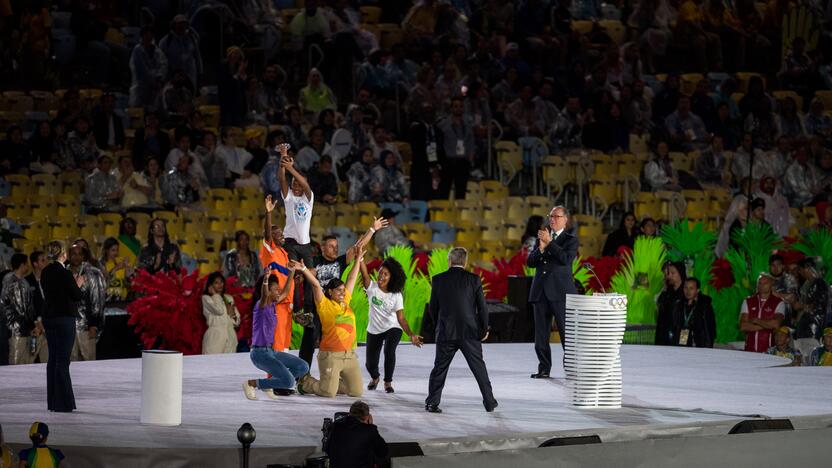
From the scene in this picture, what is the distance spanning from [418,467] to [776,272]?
847cm

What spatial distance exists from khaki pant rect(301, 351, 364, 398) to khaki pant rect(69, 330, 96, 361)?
3896 mm

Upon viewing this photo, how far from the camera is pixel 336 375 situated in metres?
12.7

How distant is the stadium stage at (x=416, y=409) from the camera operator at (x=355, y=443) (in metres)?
0.36

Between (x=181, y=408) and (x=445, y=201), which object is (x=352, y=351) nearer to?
(x=181, y=408)

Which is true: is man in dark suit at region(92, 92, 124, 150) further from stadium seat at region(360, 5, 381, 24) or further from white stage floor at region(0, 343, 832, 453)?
white stage floor at region(0, 343, 832, 453)

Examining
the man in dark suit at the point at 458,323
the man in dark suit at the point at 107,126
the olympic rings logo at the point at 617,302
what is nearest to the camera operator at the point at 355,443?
the man in dark suit at the point at 458,323

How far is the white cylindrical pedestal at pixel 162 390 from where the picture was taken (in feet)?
37.1

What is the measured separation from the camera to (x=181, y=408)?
1193 centimetres

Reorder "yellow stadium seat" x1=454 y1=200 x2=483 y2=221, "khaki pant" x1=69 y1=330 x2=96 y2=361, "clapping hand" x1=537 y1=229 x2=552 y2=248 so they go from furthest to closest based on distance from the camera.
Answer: "yellow stadium seat" x1=454 y1=200 x2=483 y2=221, "khaki pant" x1=69 y1=330 x2=96 y2=361, "clapping hand" x1=537 y1=229 x2=552 y2=248

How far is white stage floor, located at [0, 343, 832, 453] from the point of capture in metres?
10.9

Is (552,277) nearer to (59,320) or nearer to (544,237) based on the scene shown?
(544,237)

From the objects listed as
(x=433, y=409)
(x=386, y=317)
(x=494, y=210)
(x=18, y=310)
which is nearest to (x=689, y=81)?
(x=494, y=210)

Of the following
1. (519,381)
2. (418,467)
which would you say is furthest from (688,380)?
(418,467)

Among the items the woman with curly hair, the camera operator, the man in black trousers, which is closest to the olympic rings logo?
the camera operator
